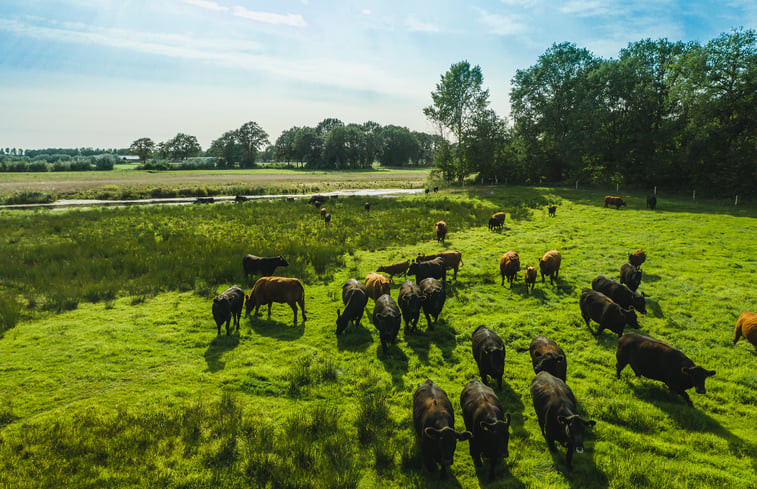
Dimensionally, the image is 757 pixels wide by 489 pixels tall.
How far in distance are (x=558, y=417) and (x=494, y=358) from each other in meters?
1.86

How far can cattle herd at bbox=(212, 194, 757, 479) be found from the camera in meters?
5.45

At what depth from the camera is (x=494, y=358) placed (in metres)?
7.39

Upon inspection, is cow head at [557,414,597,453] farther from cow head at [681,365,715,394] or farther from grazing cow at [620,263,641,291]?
grazing cow at [620,263,641,291]

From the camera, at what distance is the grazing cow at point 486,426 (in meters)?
5.32

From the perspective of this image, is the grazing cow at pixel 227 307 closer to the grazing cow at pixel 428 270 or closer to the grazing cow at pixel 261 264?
the grazing cow at pixel 261 264

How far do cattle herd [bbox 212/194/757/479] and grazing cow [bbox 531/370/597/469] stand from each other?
0.02 m

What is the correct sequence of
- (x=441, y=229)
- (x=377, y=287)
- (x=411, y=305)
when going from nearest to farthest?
1. (x=411, y=305)
2. (x=377, y=287)
3. (x=441, y=229)

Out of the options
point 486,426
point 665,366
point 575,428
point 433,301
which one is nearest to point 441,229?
point 433,301

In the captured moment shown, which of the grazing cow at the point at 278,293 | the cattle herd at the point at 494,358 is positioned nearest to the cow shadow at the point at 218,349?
the cattle herd at the point at 494,358

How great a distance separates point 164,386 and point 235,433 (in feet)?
9.02

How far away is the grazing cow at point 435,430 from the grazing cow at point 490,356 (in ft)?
5.69

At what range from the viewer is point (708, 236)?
20.9 m

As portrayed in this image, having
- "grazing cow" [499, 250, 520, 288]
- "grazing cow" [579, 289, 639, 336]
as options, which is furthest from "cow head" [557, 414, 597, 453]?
"grazing cow" [499, 250, 520, 288]

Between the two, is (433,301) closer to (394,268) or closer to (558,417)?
→ (394,268)
